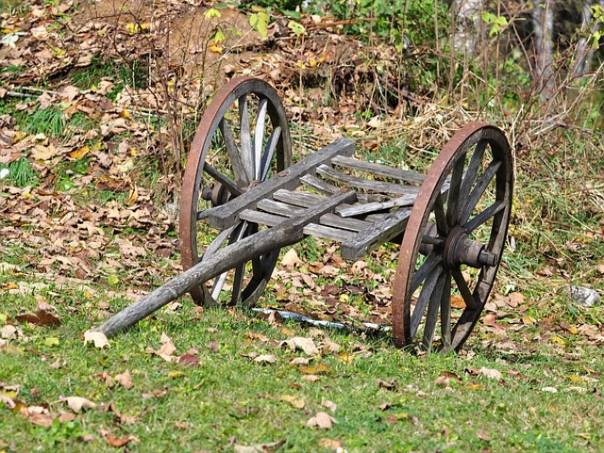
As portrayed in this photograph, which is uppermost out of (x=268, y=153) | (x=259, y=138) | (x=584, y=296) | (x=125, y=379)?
(x=259, y=138)

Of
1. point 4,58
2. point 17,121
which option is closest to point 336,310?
point 17,121

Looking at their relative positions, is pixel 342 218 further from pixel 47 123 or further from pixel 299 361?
pixel 47 123

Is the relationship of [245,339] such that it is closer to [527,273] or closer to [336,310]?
[336,310]

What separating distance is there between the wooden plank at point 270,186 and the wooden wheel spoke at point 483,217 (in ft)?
3.64

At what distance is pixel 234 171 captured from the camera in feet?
23.5

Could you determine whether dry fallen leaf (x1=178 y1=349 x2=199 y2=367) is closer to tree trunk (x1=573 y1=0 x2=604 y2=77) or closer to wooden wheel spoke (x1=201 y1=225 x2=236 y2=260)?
wooden wheel spoke (x1=201 y1=225 x2=236 y2=260)

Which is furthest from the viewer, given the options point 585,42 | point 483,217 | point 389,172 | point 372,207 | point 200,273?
point 585,42

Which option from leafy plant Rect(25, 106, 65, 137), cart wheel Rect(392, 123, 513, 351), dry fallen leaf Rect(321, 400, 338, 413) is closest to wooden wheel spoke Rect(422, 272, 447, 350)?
cart wheel Rect(392, 123, 513, 351)

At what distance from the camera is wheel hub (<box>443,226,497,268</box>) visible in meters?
6.51

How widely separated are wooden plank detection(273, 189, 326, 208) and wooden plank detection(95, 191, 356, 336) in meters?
0.09

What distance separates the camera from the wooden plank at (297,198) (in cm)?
672

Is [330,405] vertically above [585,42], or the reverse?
[585,42]

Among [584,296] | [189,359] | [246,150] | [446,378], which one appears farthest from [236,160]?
[584,296]

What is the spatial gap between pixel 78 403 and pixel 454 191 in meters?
2.71
